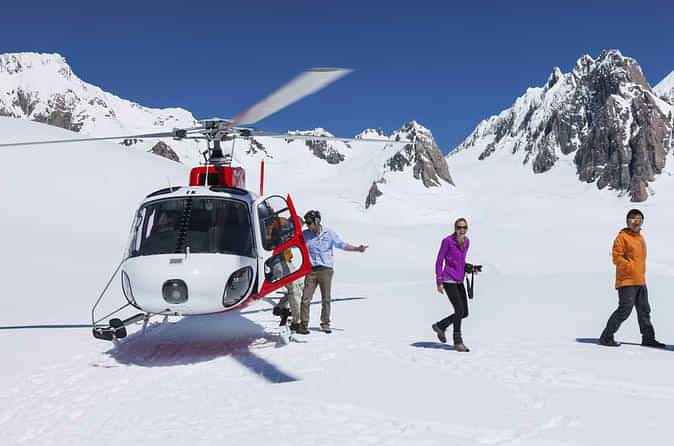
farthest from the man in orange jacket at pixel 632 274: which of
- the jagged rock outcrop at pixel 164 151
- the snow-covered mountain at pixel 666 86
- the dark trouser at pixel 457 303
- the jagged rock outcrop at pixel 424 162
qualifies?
the snow-covered mountain at pixel 666 86

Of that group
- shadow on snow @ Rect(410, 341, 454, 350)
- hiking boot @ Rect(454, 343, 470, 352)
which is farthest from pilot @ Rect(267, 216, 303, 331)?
hiking boot @ Rect(454, 343, 470, 352)

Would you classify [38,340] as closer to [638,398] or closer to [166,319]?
[166,319]

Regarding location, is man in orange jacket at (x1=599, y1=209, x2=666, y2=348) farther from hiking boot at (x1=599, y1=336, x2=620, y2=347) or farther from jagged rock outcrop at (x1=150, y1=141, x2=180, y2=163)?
jagged rock outcrop at (x1=150, y1=141, x2=180, y2=163)

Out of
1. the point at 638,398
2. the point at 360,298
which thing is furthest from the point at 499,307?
the point at 638,398

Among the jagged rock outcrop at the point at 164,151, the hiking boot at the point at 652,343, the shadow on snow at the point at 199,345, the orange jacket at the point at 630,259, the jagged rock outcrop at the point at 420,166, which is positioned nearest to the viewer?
the shadow on snow at the point at 199,345

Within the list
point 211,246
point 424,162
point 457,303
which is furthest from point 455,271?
point 424,162

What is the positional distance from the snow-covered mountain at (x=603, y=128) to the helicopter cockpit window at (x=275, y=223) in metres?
118

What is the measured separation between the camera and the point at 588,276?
1617 cm

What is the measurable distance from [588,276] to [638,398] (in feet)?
41.1

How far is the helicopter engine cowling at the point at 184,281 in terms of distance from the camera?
5.84m

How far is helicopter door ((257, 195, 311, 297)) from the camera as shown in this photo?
6797 millimetres

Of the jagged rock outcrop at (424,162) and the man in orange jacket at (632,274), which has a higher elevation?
the jagged rock outcrop at (424,162)

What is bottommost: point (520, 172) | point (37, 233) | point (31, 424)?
point (31, 424)

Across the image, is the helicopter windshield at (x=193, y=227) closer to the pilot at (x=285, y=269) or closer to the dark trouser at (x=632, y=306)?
the pilot at (x=285, y=269)
